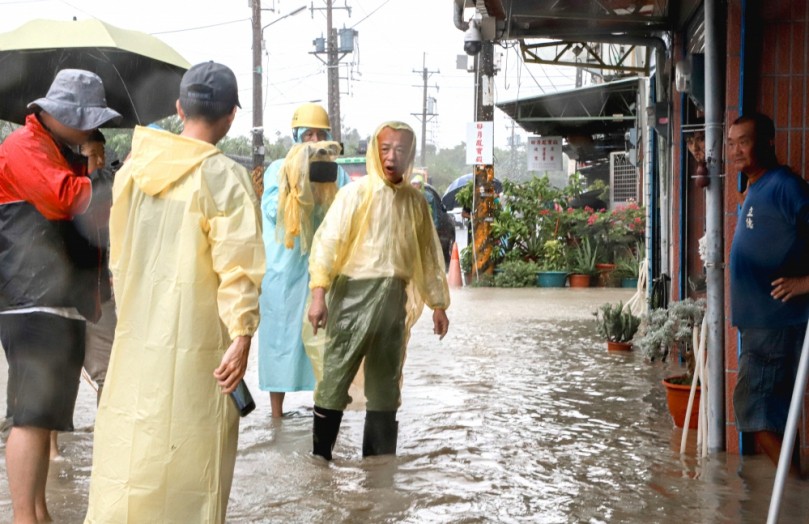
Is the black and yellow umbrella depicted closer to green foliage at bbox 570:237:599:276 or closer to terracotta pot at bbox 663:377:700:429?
terracotta pot at bbox 663:377:700:429

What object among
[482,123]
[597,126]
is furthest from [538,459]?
[597,126]

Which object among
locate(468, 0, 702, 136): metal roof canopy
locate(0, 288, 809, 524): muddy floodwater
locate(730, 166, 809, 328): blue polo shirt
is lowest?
locate(0, 288, 809, 524): muddy floodwater

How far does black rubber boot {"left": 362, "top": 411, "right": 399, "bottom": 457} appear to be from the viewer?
18.0 feet

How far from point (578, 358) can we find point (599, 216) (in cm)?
933

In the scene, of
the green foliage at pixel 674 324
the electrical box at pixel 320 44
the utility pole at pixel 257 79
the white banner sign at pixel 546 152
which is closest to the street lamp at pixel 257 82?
the utility pole at pixel 257 79

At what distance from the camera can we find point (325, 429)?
215 inches

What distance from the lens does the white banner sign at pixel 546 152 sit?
22.2 meters

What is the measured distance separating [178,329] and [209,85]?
2.72 ft

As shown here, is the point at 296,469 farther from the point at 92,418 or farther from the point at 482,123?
the point at 482,123

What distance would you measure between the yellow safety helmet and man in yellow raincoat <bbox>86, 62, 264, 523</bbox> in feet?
10.2

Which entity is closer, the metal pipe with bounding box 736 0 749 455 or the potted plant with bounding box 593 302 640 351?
the metal pipe with bounding box 736 0 749 455

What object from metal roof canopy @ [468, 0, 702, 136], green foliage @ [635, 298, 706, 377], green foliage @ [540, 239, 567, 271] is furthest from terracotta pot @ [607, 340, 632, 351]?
green foliage @ [540, 239, 567, 271]

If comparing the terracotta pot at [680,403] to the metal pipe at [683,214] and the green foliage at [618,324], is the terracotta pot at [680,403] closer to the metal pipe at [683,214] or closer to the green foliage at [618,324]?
the metal pipe at [683,214]

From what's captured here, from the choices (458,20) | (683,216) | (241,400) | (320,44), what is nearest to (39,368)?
(241,400)
